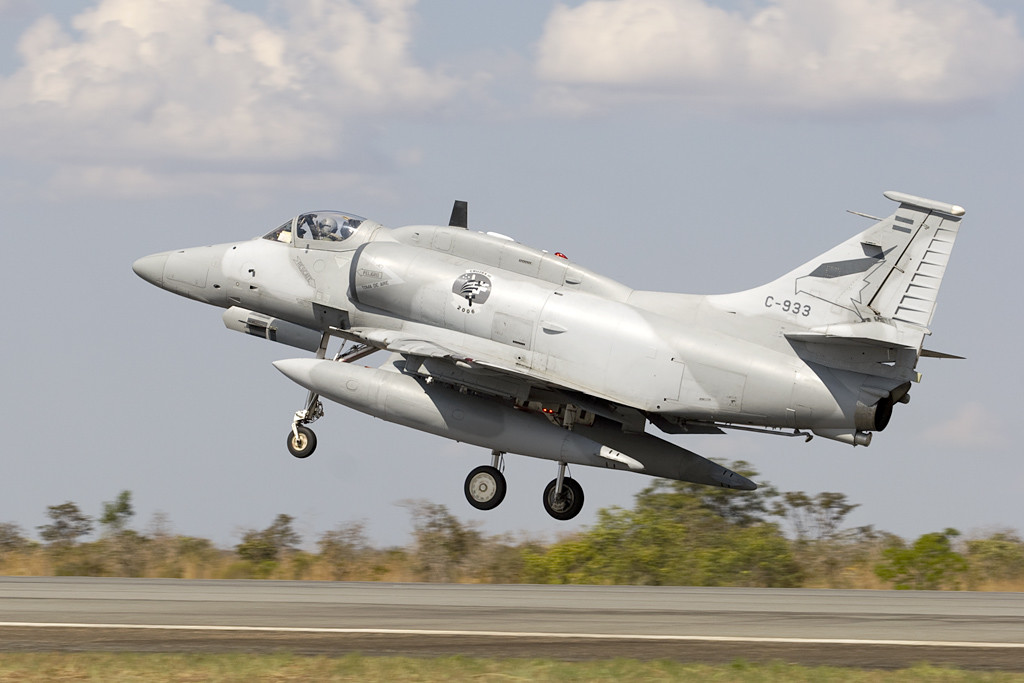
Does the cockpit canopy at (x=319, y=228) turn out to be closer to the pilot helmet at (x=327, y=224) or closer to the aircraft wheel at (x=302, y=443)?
the pilot helmet at (x=327, y=224)

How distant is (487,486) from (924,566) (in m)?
7.19

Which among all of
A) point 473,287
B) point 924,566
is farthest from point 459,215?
point 924,566

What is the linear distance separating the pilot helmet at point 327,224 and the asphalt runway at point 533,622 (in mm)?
7420

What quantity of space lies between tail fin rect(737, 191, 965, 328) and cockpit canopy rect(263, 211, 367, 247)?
8465 millimetres

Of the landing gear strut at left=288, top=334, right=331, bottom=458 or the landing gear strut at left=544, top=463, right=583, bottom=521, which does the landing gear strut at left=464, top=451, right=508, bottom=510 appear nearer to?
the landing gear strut at left=544, top=463, right=583, bottom=521

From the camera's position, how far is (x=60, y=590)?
17.7 meters

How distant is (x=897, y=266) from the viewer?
1945cm

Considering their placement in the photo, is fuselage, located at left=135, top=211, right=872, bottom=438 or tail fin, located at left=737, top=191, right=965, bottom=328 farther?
fuselage, located at left=135, top=211, right=872, bottom=438

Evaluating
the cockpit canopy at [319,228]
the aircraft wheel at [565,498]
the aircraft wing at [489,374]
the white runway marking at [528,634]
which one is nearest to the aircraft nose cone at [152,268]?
the cockpit canopy at [319,228]

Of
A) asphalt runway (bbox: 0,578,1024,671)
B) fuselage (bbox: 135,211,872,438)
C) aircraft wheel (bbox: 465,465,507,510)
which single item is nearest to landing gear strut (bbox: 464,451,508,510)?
aircraft wheel (bbox: 465,465,507,510)

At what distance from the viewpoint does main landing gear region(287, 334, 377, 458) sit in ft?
76.5

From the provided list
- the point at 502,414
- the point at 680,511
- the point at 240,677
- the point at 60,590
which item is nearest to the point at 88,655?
the point at 240,677

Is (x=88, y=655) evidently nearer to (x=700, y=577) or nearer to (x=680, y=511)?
(x=700, y=577)

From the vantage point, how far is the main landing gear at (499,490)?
73.7 feet
